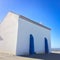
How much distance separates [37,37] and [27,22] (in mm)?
3589

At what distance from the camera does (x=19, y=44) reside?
1454 cm

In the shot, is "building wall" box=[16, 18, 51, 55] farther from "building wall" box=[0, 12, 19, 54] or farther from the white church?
"building wall" box=[0, 12, 19, 54]

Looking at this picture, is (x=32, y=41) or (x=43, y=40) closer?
(x=32, y=41)

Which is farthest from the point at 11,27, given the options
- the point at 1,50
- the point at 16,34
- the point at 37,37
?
the point at 37,37

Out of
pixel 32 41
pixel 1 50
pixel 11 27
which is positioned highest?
pixel 11 27

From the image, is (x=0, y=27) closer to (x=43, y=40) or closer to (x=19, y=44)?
(x=19, y=44)

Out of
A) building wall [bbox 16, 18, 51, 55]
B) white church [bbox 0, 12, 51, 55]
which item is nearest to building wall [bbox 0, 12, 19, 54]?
white church [bbox 0, 12, 51, 55]

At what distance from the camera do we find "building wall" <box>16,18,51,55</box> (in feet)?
48.4

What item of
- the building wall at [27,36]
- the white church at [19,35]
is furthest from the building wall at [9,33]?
the building wall at [27,36]

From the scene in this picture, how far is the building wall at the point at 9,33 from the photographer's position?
48.0 feet

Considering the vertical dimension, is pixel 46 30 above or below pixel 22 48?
above

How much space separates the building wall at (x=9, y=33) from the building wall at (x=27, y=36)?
59cm

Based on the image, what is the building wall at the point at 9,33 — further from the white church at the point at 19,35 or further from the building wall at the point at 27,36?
the building wall at the point at 27,36

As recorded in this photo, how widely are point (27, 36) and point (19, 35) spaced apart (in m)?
1.74
